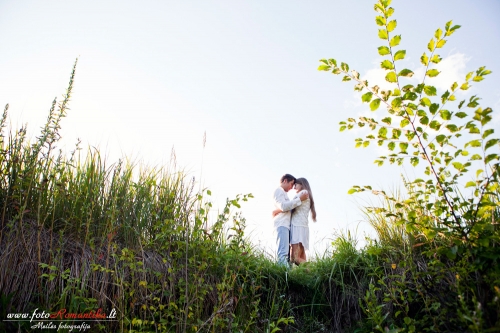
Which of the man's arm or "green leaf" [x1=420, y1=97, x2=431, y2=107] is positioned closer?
"green leaf" [x1=420, y1=97, x2=431, y2=107]

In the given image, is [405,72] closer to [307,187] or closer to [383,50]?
[383,50]

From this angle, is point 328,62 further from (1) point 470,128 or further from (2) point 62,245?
(2) point 62,245

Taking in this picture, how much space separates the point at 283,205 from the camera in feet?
22.8

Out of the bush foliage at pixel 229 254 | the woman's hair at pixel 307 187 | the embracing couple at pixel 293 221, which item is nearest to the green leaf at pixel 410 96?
the bush foliage at pixel 229 254

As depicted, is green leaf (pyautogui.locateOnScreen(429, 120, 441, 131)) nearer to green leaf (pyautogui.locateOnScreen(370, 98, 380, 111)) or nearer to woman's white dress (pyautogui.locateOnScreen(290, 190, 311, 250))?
green leaf (pyautogui.locateOnScreen(370, 98, 380, 111))

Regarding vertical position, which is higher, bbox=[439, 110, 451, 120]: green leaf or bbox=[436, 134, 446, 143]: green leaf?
bbox=[439, 110, 451, 120]: green leaf

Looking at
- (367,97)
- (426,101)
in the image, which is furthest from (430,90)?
(367,97)

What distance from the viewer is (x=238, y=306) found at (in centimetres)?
374

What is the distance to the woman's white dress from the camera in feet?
22.5

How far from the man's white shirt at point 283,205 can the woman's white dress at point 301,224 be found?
0.12m

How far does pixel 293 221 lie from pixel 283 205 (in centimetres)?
38

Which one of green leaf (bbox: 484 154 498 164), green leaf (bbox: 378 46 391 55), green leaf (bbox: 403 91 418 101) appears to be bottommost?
green leaf (bbox: 484 154 498 164)

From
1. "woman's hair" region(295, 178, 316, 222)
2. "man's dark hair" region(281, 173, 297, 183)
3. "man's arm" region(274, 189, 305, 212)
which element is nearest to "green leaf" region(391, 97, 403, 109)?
"man's arm" region(274, 189, 305, 212)

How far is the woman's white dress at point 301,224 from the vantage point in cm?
686
